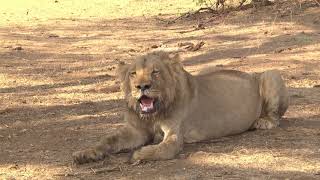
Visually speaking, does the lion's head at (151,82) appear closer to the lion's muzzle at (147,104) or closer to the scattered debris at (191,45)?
the lion's muzzle at (147,104)

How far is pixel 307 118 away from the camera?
7.32m

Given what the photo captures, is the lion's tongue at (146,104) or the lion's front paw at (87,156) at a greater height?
the lion's tongue at (146,104)

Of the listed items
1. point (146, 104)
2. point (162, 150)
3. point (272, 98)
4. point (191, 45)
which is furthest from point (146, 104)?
point (191, 45)

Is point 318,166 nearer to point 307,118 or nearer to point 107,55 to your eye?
point 307,118

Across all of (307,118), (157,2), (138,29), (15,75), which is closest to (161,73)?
(307,118)

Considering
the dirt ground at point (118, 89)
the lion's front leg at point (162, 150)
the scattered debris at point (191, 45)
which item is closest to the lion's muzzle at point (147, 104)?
the lion's front leg at point (162, 150)

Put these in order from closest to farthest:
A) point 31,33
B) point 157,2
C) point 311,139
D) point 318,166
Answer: point 318,166 < point 311,139 < point 31,33 < point 157,2

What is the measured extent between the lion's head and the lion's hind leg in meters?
1.32

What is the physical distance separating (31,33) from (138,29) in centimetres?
269

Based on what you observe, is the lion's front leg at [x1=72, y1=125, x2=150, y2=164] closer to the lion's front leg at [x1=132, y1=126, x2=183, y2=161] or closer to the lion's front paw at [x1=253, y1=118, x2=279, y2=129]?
the lion's front leg at [x1=132, y1=126, x2=183, y2=161]

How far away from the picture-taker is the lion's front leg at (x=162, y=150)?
5.67 metres

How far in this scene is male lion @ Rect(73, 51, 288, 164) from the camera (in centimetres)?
578

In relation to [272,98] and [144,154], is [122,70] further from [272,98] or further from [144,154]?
[272,98]

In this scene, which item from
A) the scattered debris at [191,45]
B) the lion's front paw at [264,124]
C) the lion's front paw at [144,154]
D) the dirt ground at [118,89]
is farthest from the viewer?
the scattered debris at [191,45]
